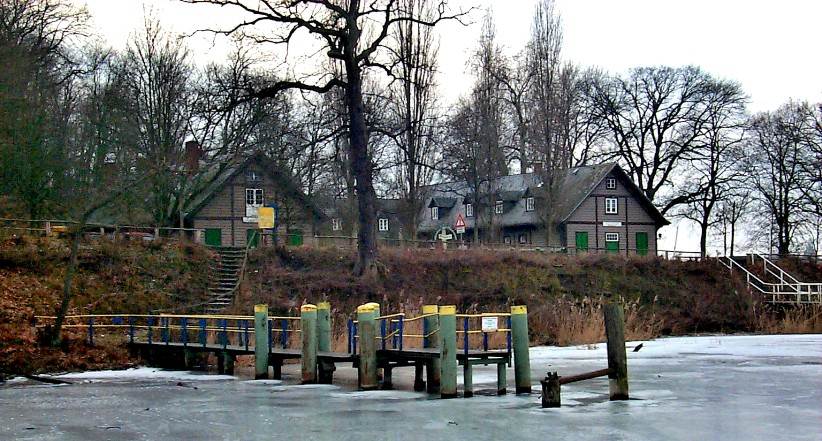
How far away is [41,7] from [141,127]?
6.45 meters

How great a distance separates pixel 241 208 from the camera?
174 feet

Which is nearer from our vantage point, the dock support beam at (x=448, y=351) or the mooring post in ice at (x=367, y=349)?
the dock support beam at (x=448, y=351)

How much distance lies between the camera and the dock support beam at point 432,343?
60.4ft

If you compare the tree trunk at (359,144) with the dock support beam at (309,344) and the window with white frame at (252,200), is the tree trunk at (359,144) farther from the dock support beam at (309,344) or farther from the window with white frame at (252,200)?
the window with white frame at (252,200)

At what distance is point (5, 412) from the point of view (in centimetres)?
1590

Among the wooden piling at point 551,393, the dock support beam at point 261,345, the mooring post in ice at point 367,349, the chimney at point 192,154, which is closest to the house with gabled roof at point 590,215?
the chimney at point 192,154

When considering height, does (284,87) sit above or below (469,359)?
above

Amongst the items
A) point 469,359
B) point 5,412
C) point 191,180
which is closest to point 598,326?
point 469,359

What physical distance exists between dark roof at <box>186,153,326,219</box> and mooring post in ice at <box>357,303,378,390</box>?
2609 cm

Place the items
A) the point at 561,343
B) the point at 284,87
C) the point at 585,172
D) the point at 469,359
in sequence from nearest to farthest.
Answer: the point at 469,359 < the point at 561,343 < the point at 284,87 < the point at 585,172

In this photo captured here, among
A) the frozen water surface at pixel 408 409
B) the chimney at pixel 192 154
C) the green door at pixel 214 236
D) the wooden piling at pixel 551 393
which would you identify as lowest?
the frozen water surface at pixel 408 409

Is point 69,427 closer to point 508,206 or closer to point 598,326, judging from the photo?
point 598,326

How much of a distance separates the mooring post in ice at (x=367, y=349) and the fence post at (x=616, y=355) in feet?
14.2

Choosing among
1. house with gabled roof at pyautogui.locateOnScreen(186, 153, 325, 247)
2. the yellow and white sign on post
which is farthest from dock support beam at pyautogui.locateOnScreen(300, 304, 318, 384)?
house with gabled roof at pyautogui.locateOnScreen(186, 153, 325, 247)
